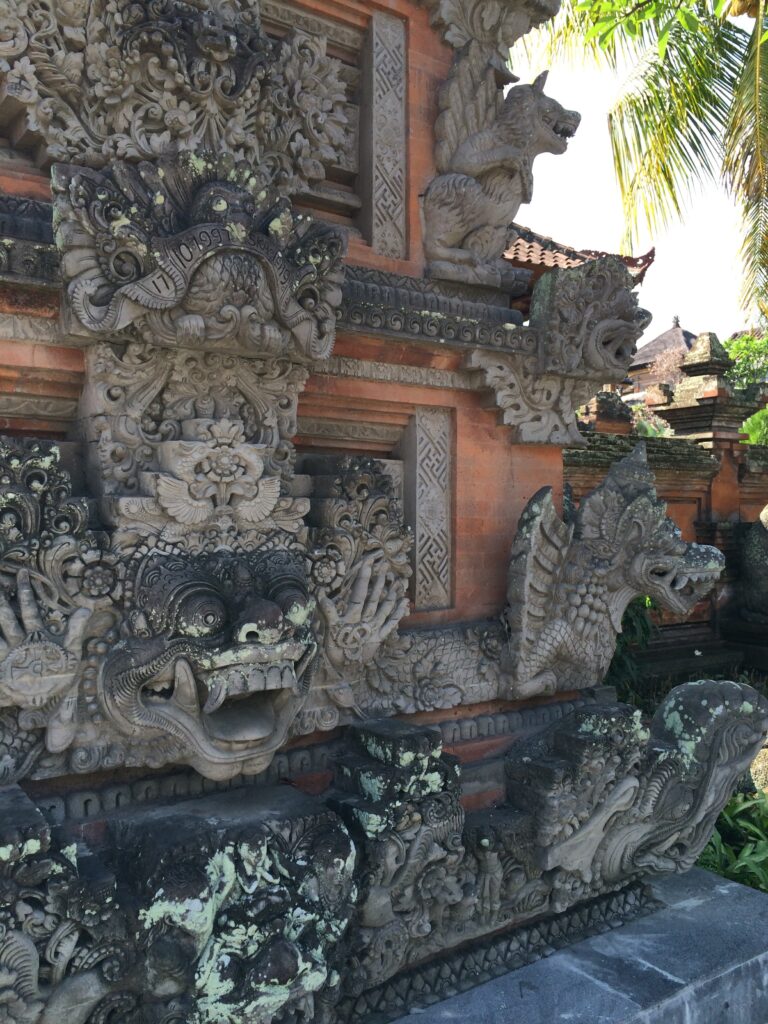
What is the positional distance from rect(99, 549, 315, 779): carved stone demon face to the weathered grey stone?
1.35 meters

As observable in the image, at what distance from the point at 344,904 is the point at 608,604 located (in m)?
2.22

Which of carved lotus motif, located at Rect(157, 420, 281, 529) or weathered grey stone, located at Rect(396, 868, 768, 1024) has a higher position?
carved lotus motif, located at Rect(157, 420, 281, 529)

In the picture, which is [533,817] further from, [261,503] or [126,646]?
[126,646]

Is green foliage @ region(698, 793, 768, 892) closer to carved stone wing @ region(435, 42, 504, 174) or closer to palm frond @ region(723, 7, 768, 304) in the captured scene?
carved stone wing @ region(435, 42, 504, 174)

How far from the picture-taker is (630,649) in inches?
A: 358

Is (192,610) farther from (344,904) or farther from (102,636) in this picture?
(344,904)

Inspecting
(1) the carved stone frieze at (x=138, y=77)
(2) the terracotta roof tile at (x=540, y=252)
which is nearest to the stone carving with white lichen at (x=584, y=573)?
(1) the carved stone frieze at (x=138, y=77)

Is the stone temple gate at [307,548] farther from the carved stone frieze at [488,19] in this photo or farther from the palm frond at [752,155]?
the palm frond at [752,155]

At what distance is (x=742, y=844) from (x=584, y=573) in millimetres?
2685

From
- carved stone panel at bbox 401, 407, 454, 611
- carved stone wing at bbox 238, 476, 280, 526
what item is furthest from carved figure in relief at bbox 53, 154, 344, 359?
carved stone panel at bbox 401, 407, 454, 611

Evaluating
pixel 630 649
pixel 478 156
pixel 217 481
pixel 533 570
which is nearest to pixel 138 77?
pixel 217 481

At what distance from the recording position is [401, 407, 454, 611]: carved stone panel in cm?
422

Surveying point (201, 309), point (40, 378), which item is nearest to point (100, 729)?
point (40, 378)

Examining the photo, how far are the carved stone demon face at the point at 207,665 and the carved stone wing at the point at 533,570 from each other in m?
1.60
